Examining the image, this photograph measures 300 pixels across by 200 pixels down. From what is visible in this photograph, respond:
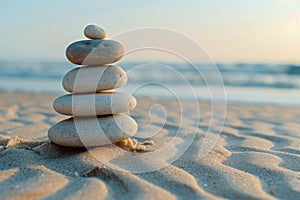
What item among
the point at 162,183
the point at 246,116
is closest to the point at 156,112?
the point at 246,116

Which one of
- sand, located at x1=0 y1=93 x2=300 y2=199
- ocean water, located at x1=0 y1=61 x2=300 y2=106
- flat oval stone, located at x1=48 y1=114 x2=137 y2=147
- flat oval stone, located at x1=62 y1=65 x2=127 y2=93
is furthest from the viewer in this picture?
ocean water, located at x1=0 y1=61 x2=300 y2=106

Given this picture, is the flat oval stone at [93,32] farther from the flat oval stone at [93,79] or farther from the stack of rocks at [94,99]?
the flat oval stone at [93,79]

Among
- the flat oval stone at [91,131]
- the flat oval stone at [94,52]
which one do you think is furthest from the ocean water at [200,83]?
the flat oval stone at [91,131]

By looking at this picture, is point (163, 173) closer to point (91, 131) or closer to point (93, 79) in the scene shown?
point (91, 131)

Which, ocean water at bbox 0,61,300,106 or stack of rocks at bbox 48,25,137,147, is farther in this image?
ocean water at bbox 0,61,300,106

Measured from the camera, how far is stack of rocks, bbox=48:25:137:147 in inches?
125

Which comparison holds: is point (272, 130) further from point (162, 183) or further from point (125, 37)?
point (162, 183)

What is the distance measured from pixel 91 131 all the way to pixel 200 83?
421 inches

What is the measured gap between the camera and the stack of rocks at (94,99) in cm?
317

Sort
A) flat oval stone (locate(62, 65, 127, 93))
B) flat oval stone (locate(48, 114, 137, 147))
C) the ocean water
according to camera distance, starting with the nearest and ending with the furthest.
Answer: flat oval stone (locate(48, 114, 137, 147))
flat oval stone (locate(62, 65, 127, 93))
the ocean water

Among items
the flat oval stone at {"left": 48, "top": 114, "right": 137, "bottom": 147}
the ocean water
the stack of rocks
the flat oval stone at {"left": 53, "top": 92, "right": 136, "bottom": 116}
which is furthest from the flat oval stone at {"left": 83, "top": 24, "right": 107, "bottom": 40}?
the ocean water

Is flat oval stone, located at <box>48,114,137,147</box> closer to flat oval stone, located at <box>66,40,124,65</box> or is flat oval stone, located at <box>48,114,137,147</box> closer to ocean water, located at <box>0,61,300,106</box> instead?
flat oval stone, located at <box>66,40,124,65</box>

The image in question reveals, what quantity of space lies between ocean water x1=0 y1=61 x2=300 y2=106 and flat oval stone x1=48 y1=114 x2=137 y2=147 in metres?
5.06

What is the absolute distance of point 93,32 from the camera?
10.8ft
